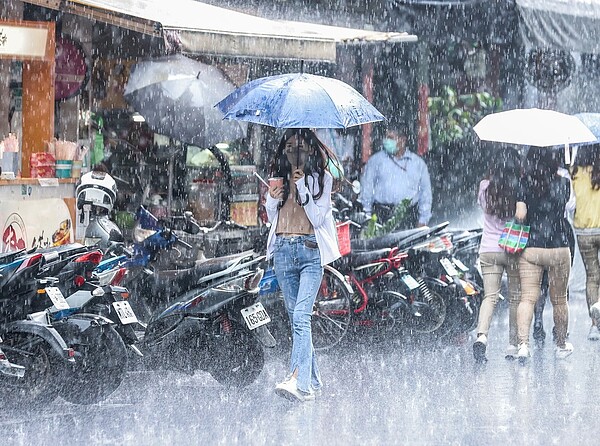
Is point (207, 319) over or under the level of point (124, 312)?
under

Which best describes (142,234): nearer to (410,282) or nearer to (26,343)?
(26,343)

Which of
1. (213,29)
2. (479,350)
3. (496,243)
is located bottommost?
(479,350)

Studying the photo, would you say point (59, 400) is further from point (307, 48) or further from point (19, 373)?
point (307, 48)

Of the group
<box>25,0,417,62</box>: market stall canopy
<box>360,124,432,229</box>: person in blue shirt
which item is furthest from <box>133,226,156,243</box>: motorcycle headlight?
<box>360,124,432,229</box>: person in blue shirt

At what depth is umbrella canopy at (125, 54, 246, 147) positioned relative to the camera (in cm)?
1257

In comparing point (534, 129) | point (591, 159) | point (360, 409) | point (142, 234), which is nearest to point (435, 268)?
point (534, 129)

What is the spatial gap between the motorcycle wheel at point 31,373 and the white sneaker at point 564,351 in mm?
4701

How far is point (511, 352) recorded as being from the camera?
37.0 ft

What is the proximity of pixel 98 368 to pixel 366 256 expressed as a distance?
12.0 ft

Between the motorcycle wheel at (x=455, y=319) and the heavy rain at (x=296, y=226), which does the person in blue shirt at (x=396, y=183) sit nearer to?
the heavy rain at (x=296, y=226)

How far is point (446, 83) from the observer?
1630cm

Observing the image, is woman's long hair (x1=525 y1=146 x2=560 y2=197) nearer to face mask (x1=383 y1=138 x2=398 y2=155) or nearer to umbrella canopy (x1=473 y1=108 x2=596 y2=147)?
umbrella canopy (x1=473 y1=108 x2=596 y2=147)

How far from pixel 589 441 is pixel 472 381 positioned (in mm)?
2175

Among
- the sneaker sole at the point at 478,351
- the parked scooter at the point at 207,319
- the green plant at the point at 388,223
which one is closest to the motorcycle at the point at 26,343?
the parked scooter at the point at 207,319
